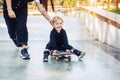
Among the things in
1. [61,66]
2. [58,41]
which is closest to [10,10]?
[58,41]

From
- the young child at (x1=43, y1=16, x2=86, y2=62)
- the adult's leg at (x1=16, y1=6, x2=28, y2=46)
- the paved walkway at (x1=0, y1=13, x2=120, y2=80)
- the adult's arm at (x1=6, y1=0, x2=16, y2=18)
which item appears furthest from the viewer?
the adult's leg at (x1=16, y1=6, x2=28, y2=46)

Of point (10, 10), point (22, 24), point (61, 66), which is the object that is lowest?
point (61, 66)

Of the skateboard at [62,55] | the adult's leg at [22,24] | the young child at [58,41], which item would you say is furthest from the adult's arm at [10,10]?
the skateboard at [62,55]

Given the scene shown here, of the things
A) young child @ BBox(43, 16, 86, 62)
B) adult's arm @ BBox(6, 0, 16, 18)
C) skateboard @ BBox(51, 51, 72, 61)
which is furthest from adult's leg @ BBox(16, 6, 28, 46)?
skateboard @ BBox(51, 51, 72, 61)

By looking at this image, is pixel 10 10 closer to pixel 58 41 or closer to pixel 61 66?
pixel 58 41

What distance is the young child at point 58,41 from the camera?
922cm

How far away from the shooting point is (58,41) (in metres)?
9.37

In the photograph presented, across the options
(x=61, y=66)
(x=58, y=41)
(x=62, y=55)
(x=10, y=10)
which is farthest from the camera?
(x=58, y=41)

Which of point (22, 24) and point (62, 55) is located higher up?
point (22, 24)

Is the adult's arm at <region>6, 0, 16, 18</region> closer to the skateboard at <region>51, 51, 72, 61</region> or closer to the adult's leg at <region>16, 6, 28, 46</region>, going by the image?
the adult's leg at <region>16, 6, 28, 46</region>

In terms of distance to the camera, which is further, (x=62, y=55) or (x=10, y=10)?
(x=62, y=55)

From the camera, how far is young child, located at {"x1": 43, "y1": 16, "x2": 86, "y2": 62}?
30.2ft

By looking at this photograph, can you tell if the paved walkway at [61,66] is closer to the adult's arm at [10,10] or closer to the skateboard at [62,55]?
the skateboard at [62,55]

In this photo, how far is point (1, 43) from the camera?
12547mm
